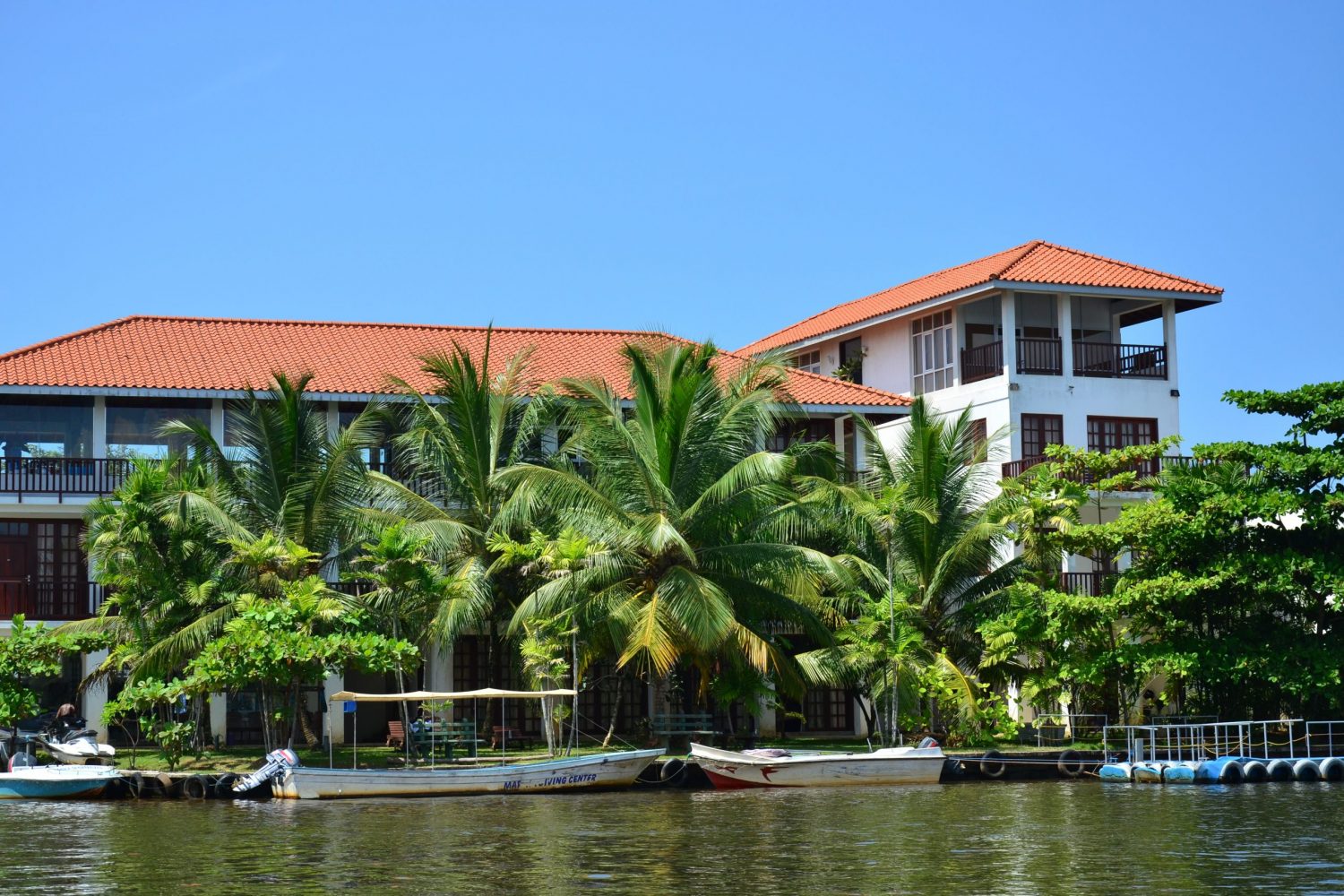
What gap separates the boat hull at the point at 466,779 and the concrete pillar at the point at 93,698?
8.54 meters

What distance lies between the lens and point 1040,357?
1559 inches

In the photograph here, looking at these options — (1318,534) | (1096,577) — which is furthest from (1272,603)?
(1096,577)

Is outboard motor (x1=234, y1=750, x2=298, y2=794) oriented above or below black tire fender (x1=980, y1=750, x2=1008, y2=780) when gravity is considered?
above

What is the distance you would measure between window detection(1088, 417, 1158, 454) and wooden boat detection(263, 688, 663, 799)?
50.3ft

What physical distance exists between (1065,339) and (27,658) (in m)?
23.0

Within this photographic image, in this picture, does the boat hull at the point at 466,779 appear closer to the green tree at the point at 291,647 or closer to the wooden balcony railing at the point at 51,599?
the green tree at the point at 291,647

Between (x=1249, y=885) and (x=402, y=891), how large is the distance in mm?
8216

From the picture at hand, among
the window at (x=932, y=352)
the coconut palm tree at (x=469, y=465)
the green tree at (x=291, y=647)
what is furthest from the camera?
the window at (x=932, y=352)

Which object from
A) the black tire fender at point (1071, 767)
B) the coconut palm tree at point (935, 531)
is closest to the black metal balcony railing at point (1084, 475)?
the coconut palm tree at point (935, 531)

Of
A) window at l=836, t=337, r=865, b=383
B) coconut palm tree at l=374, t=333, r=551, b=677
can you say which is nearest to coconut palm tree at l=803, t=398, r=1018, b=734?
coconut palm tree at l=374, t=333, r=551, b=677

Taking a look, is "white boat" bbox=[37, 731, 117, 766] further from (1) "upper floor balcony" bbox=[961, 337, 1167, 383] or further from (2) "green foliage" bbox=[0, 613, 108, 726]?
(1) "upper floor balcony" bbox=[961, 337, 1167, 383]

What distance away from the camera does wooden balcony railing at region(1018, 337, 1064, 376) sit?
39.4 meters

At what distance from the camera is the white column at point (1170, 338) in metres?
40.2

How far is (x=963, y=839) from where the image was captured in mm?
21078
